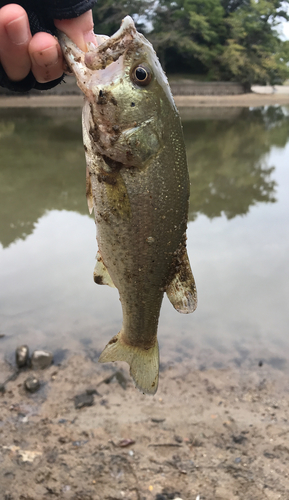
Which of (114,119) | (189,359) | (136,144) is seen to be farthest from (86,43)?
(189,359)

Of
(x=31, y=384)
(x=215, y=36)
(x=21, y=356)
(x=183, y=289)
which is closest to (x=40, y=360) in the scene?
(x=21, y=356)

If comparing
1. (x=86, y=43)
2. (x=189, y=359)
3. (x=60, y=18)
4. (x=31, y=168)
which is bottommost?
(x=31, y=168)

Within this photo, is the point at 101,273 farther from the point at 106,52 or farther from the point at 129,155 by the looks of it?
the point at 106,52

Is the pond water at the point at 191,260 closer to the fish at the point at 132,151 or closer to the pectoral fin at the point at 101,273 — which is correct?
the pectoral fin at the point at 101,273

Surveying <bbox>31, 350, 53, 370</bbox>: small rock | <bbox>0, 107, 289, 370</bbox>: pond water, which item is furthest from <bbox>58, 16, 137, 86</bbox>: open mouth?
<bbox>0, 107, 289, 370</bbox>: pond water

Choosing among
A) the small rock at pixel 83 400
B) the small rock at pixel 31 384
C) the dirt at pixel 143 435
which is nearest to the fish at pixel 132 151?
the dirt at pixel 143 435

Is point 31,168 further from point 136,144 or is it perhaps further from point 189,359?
point 136,144
